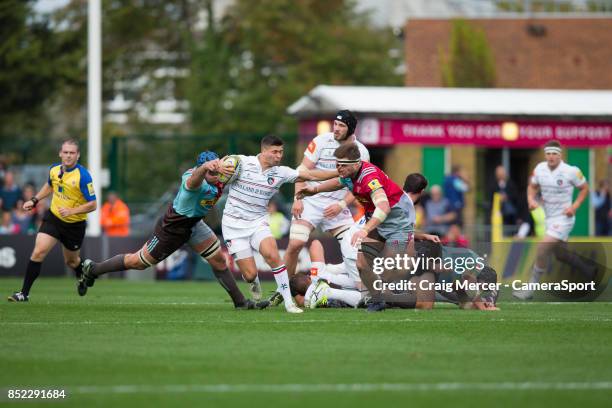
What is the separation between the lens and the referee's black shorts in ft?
48.5

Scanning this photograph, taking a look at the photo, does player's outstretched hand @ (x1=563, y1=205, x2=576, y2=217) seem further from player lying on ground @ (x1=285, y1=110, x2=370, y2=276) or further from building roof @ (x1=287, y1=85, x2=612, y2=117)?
building roof @ (x1=287, y1=85, x2=612, y2=117)

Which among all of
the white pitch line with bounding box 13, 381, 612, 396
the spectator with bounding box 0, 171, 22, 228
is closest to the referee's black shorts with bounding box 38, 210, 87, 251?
the white pitch line with bounding box 13, 381, 612, 396

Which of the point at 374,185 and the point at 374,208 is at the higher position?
the point at 374,185

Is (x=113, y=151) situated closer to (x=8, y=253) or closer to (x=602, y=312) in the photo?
(x=8, y=253)

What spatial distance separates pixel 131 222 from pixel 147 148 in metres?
1.90

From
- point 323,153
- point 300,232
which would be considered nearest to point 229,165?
point 300,232

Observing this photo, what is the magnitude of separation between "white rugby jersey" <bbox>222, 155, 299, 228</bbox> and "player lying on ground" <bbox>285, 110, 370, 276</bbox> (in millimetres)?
934

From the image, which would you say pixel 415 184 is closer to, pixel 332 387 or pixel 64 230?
pixel 64 230

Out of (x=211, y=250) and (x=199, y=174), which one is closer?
(x=199, y=174)

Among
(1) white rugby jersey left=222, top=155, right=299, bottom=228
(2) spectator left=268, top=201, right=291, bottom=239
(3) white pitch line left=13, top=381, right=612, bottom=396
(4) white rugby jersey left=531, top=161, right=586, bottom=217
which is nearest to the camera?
(3) white pitch line left=13, top=381, right=612, bottom=396

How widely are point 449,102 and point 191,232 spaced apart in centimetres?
1626

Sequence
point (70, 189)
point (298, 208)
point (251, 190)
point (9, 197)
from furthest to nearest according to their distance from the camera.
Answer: point (9, 197) < point (70, 189) < point (298, 208) < point (251, 190)

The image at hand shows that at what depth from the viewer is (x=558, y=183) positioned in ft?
55.2

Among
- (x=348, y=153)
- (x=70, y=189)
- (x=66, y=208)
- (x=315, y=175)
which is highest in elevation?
(x=348, y=153)
